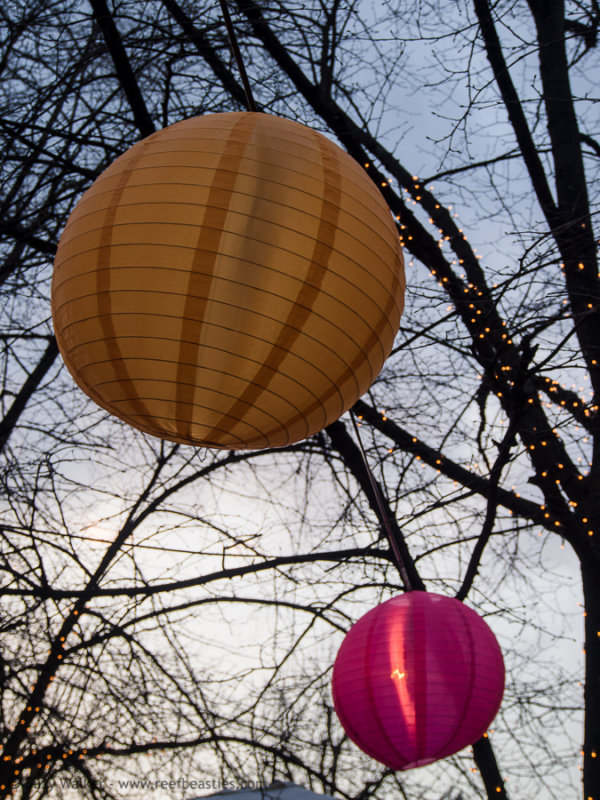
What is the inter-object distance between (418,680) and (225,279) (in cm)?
175

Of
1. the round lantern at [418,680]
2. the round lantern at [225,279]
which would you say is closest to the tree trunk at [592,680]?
the round lantern at [418,680]

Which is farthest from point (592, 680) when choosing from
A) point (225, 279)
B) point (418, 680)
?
point (225, 279)

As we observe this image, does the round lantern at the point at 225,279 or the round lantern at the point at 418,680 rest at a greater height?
the round lantern at the point at 225,279

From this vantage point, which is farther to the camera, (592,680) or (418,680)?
(592,680)

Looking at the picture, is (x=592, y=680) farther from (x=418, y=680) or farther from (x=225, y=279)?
(x=225, y=279)

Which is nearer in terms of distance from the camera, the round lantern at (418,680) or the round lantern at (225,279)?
the round lantern at (225,279)

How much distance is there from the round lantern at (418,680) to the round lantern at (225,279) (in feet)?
4.14

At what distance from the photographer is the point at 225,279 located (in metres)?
1.29

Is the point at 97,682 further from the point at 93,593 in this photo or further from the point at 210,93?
the point at 210,93

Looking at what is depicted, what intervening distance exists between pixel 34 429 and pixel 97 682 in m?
1.89

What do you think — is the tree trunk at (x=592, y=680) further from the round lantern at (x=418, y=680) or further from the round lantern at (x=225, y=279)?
the round lantern at (x=225, y=279)

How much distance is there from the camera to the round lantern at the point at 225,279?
1313mm

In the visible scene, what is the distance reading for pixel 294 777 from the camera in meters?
5.09

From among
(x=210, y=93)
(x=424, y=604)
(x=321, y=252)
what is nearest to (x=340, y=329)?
(x=321, y=252)
